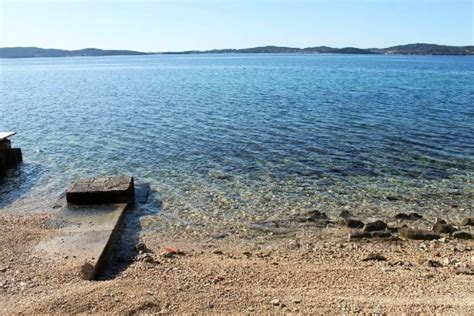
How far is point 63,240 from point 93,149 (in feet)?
43.5

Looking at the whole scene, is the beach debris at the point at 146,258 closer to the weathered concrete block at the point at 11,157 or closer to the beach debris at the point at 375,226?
the beach debris at the point at 375,226

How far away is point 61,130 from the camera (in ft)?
101

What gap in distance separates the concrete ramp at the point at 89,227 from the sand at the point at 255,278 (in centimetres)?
36

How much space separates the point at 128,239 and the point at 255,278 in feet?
15.6

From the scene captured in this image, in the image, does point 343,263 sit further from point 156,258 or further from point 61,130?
point 61,130

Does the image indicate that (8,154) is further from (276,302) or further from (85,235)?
(276,302)

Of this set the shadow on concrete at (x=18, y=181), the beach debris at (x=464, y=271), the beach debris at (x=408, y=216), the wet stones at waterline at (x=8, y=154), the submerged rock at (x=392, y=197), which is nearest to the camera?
the beach debris at (x=464, y=271)

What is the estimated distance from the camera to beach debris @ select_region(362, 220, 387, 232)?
44.2 feet

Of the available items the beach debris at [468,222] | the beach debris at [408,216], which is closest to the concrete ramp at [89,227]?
the beach debris at [408,216]

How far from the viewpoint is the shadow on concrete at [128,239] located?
10809 mm

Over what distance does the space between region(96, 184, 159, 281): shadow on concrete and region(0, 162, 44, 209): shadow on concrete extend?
430 cm

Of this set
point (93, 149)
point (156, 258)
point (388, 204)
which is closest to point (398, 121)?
point (388, 204)

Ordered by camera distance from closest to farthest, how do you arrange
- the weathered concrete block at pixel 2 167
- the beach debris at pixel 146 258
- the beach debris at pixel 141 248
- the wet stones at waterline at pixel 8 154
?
the beach debris at pixel 146 258, the beach debris at pixel 141 248, the weathered concrete block at pixel 2 167, the wet stones at waterline at pixel 8 154

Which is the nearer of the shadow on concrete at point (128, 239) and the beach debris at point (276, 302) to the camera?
the beach debris at point (276, 302)
